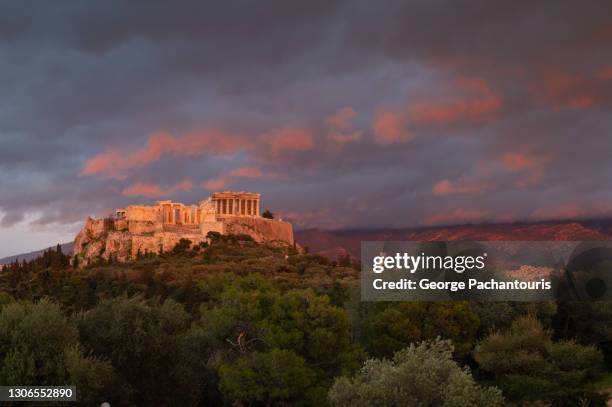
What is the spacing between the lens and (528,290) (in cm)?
4800

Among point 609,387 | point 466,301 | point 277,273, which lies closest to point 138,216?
point 277,273

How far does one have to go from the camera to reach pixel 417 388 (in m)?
24.1

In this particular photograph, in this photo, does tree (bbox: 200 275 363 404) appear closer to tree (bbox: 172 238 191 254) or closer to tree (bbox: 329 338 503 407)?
tree (bbox: 329 338 503 407)

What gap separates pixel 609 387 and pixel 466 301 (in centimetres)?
1123

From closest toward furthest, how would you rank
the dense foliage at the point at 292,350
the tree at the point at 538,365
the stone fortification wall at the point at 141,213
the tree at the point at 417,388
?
1. the tree at the point at 417,388
2. the dense foliage at the point at 292,350
3. the tree at the point at 538,365
4. the stone fortification wall at the point at 141,213

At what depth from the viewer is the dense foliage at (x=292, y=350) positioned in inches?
1006

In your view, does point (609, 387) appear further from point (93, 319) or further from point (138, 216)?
point (138, 216)

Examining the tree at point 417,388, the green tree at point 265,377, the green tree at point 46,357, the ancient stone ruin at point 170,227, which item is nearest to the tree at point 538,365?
the tree at point 417,388

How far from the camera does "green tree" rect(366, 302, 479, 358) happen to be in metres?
41.7

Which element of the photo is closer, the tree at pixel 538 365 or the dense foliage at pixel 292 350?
the dense foliage at pixel 292 350

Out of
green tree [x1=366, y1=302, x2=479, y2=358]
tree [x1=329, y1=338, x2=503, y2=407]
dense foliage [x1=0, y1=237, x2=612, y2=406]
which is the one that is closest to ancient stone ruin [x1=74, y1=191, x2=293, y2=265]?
dense foliage [x1=0, y1=237, x2=612, y2=406]

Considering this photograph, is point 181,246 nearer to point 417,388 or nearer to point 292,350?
point 292,350

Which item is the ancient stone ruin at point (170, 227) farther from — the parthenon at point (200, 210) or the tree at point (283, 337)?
the tree at point (283, 337)

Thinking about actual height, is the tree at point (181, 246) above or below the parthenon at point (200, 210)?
below
